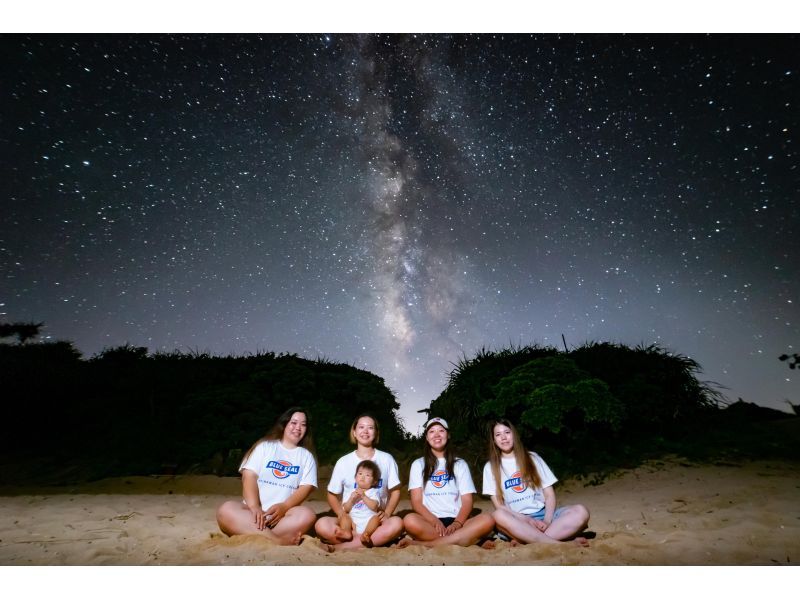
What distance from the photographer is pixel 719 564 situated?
9.43 feet

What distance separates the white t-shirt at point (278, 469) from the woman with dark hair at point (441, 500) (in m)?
1.03

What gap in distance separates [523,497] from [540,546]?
1.66 ft

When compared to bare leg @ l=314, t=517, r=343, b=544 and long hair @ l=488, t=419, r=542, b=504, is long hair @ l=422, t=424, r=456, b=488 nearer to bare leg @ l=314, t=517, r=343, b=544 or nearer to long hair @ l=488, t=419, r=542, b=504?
long hair @ l=488, t=419, r=542, b=504

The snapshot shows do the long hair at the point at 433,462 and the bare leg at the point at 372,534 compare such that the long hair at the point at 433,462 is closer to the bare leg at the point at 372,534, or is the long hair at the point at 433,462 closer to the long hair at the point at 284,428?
the bare leg at the point at 372,534

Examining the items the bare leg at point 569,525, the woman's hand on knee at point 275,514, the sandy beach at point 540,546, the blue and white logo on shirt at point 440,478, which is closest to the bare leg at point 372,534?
the sandy beach at point 540,546

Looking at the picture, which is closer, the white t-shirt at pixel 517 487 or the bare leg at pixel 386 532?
the bare leg at pixel 386 532

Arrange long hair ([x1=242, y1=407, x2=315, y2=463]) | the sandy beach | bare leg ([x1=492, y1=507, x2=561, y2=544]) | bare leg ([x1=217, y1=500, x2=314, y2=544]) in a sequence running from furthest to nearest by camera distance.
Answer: long hair ([x1=242, y1=407, x2=315, y2=463]), bare leg ([x1=217, y1=500, x2=314, y2=544]), bare leg ([x1=492, y1=507, x2=561, y2=544]), the sandy beach

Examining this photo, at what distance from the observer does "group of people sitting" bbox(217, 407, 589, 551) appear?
3398 mm

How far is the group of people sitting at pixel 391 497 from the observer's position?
3.40 metres

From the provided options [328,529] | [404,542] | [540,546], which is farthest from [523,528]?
[328,529]

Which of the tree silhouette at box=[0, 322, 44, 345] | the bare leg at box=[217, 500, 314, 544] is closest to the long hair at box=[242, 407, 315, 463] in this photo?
the bare leg at box=[217, 500, 314, 544]

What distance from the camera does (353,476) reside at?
3.76m

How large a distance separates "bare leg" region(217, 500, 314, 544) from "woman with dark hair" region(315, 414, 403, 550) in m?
0.15

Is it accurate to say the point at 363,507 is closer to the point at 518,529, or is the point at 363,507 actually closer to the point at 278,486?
the point at 278,486
